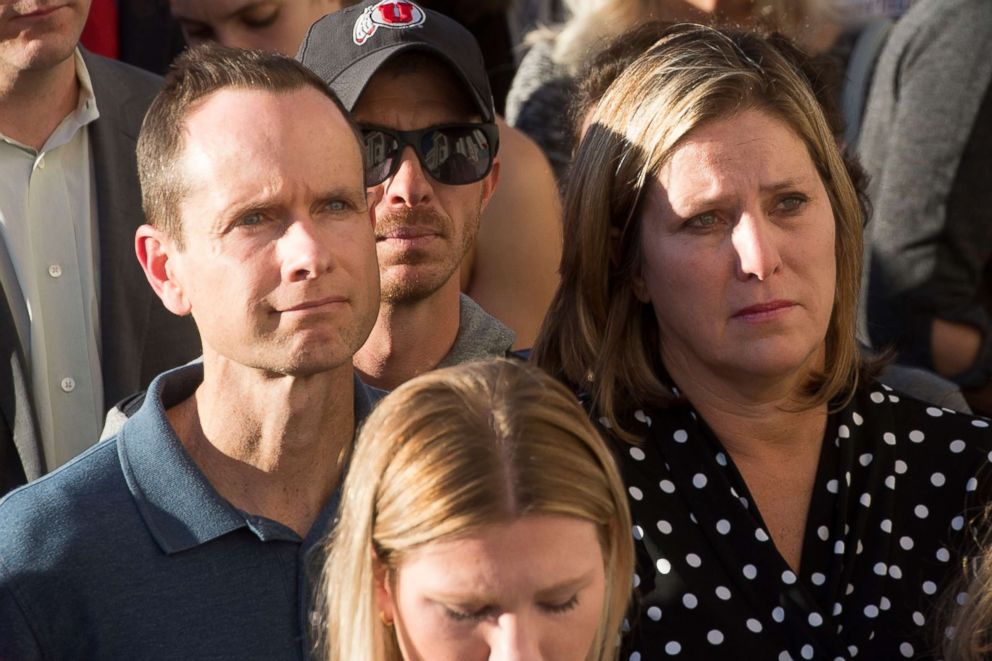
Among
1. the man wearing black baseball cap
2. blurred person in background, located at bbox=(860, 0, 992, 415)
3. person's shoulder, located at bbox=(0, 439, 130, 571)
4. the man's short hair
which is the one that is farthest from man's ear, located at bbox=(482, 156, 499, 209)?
blurred person in background, located at bbox=(860, 0, 992, 415)

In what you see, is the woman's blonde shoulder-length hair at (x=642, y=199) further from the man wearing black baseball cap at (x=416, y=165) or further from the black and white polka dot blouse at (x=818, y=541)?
the man wearing black baseball cap at (x=416, y=165)

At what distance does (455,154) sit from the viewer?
9.02 ft

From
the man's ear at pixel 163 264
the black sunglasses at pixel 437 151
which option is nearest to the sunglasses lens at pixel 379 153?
the black sunglasses at pixel 437 151

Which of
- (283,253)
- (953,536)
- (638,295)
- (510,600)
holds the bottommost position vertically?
(953,536)

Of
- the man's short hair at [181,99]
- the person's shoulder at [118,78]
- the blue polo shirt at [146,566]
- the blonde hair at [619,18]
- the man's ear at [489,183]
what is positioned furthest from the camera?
the blonde hair at [619,18]

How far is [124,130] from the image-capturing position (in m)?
3.23

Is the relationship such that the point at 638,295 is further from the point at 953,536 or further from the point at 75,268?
the point at 75,268

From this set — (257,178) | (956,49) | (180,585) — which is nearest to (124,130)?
(257,178)

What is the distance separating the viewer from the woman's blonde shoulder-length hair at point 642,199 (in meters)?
2.52

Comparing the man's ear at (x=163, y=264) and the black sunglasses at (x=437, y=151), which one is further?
the black sunglasses at (x=437, y=151)

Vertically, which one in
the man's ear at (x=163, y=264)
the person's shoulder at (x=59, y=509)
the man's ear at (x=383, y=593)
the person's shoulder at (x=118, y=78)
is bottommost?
the man's ear at (x=383, y=593)

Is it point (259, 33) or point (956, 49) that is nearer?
point (259, 33)

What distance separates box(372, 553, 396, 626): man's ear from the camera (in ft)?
6.51

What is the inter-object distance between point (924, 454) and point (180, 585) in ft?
4.03
